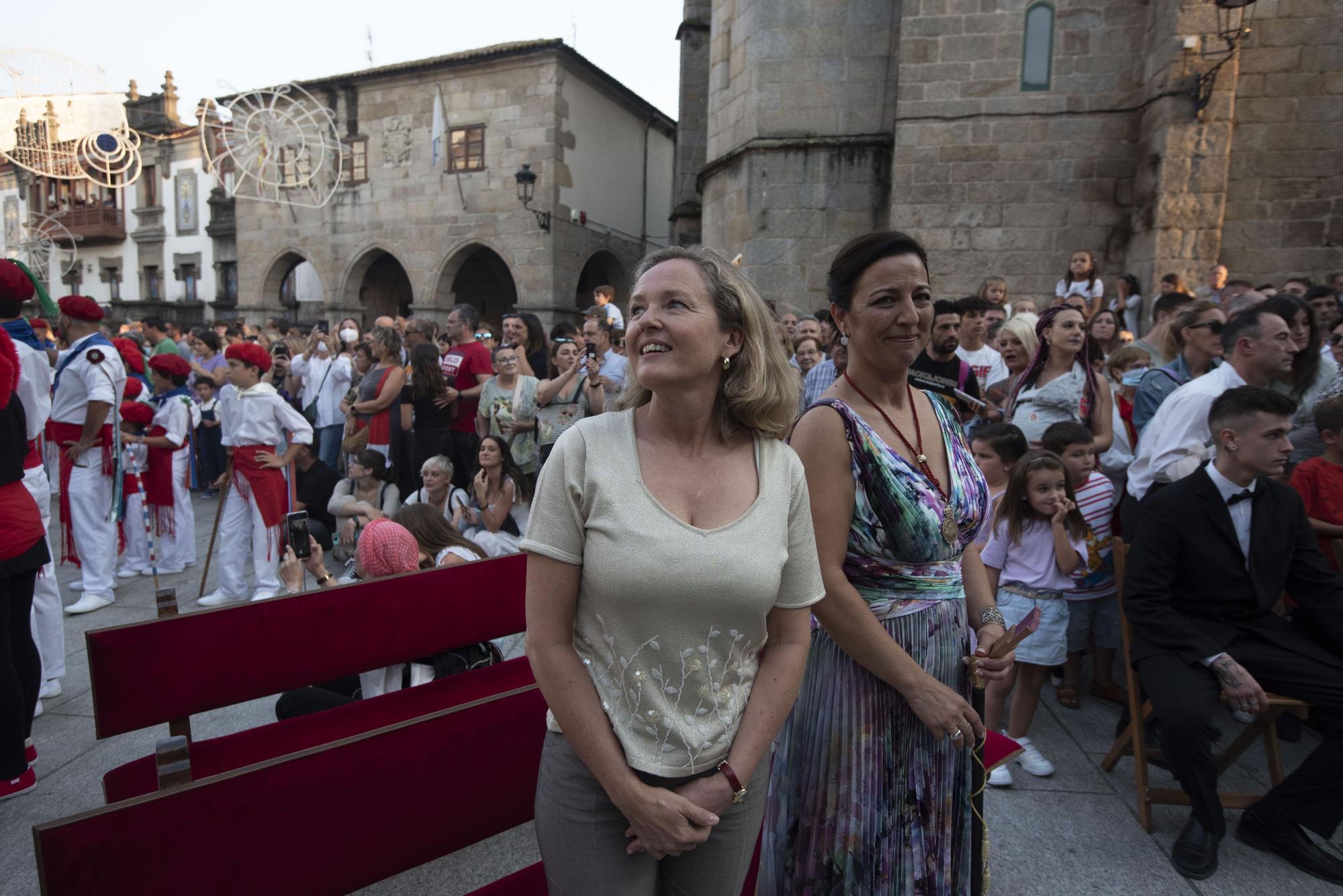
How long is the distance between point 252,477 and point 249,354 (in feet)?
2.84

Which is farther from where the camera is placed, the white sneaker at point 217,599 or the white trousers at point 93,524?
the white sneaker at point 217,599

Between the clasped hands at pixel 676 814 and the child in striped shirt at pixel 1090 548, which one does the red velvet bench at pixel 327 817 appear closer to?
the clasped hands at pixel 676 814

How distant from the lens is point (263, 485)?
5.13 meters

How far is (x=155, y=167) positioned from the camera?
85.6 ft

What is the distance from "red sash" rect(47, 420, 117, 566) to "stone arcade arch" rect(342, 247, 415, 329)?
52.7 ft

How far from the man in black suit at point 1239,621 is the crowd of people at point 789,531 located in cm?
1

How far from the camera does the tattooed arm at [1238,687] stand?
8.45 feet

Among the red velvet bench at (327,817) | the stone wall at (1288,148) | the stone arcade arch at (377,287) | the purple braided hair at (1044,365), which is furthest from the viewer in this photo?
the stone arcade arch at (377,287)

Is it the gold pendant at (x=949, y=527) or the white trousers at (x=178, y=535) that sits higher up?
the gold pendant at (x=949, y=527)

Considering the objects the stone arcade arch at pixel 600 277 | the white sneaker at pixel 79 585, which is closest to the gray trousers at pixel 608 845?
the white sneaker at pixel 79 585

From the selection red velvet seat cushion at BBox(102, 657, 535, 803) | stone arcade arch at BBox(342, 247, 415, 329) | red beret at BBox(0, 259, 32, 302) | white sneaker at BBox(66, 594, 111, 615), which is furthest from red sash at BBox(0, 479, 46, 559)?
stone arcade arch at BBox(342, 247, 415, 329)

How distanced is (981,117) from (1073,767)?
7.91 metres

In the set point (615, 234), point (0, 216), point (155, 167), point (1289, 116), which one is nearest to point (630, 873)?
→ point (1289, 116)

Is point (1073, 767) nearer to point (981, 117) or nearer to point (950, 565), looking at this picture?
point (950, 565)
